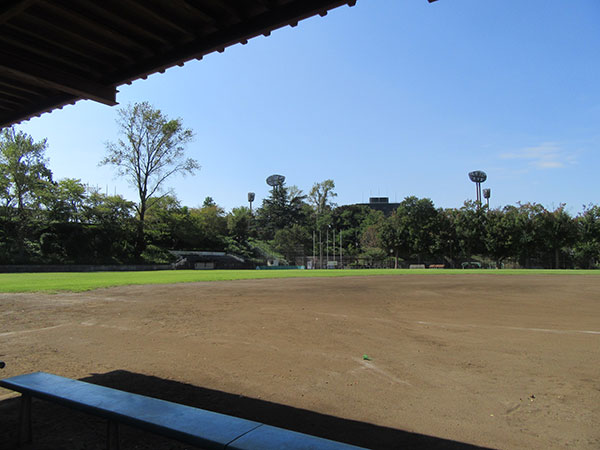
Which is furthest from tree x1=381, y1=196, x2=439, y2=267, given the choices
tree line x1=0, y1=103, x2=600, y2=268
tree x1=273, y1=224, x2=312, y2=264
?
tree x1=273, y1=224, x2=312, y2=264

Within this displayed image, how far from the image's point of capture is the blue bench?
2596mm

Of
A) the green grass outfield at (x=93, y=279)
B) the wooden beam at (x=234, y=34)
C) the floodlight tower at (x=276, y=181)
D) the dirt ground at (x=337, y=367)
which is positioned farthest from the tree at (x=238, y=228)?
the wooden beam at (x=234, y=34)

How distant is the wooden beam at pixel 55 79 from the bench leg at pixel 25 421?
11.8 ft

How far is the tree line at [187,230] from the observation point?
48.3m

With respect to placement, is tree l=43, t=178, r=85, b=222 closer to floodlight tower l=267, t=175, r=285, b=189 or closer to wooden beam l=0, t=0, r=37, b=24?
wooden beam l=0, t=0, r=37, b=24

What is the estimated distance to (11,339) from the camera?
26.7 feet

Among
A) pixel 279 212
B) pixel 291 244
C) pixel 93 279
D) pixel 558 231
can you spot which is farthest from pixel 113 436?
pixel 279 212

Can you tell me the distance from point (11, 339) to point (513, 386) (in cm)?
989

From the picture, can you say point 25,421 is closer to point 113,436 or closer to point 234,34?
point 113,436

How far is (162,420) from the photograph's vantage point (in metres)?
2.90

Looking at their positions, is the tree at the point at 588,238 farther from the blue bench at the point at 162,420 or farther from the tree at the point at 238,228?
the blue bench at the point at 162,420

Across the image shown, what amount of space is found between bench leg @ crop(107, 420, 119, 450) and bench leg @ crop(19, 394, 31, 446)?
1.03m

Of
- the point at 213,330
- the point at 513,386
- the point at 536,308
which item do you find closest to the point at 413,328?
the point at 513,386

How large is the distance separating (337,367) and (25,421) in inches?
175
